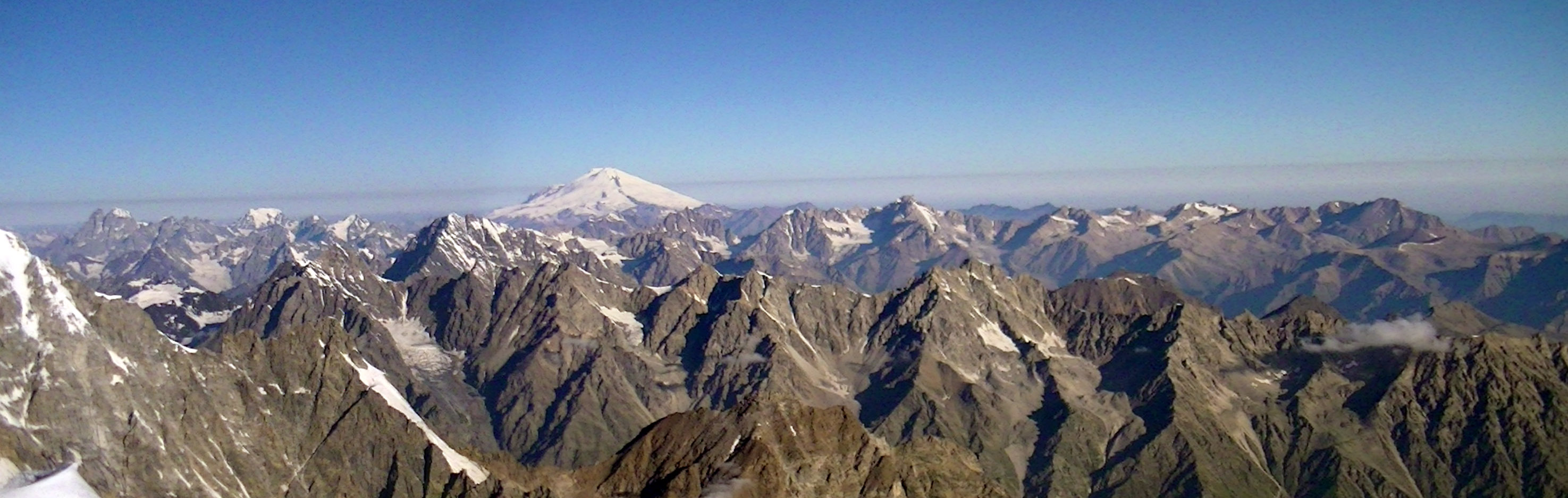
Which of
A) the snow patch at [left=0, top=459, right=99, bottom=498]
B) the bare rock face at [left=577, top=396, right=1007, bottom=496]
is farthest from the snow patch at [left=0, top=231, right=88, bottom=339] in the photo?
the bare rock face at [left=577, top=396, right=1007, bottom=496]

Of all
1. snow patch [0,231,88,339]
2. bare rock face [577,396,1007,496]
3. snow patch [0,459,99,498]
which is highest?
snow patch [0,231,88,339]

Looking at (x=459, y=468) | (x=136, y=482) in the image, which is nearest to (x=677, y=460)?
(x=459, y=468)

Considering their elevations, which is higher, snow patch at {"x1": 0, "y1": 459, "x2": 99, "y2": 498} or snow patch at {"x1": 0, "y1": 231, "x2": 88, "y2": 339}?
snow patch at {"x1": 0, "y1": 231, "x2": 88, "y2": 339}

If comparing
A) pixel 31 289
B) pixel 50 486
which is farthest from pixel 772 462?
pixel 31 289

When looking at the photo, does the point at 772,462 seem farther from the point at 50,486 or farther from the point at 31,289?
the point at 31,289

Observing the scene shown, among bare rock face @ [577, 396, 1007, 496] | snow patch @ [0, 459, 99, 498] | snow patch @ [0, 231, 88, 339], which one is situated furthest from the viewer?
snow patch @ [0, 231, 88, 339]

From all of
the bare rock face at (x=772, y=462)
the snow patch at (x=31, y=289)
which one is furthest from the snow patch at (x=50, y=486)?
the bare rock face at (x=772, y=462)

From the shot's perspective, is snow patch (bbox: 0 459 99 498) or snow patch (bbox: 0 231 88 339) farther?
snow patch (bbox: 0 231 88 339)

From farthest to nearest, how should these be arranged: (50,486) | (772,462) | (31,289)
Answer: (31,289) < (50,486) < (772,462)

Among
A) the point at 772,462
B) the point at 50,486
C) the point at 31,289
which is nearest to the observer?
the point at 772,462

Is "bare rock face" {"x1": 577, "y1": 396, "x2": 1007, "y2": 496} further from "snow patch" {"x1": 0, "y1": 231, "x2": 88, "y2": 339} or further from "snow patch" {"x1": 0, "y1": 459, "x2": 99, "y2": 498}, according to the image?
"snow patch" {"x1": 0, "y1": 231, "x2": 88, "y2": 339}

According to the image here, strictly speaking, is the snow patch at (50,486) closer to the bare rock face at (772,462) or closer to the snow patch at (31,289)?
the snow patch at (31,289)
